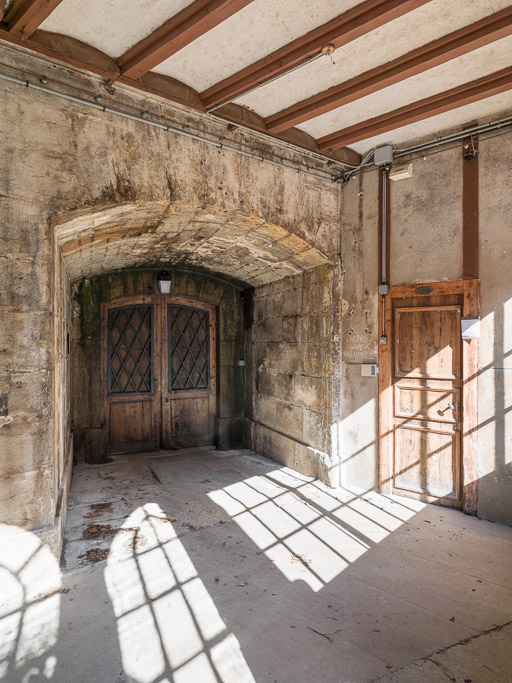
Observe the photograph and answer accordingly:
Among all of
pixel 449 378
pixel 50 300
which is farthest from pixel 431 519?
pixel 50 300

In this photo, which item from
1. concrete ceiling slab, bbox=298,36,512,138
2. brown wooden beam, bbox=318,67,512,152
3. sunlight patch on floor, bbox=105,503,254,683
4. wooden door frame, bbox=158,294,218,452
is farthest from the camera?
wooden door frame, bbox=158,294,218,452

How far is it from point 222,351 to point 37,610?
178 inches

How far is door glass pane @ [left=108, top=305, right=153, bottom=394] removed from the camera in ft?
20.1

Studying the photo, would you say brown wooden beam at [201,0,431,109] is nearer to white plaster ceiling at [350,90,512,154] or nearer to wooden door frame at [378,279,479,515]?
white plaster ceiling at [350,90,512,154]

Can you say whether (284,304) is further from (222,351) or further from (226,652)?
(226,652)

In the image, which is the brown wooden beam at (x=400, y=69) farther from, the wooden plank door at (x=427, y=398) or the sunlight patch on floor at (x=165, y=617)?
the sunlight patch on floor at (x=165, y=617)

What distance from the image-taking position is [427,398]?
424cm

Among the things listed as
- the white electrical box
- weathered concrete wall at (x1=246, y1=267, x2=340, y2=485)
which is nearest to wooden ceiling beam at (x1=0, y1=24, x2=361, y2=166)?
weathered concrete wall at (x1=246, y1=267, x2=340, y2=485)

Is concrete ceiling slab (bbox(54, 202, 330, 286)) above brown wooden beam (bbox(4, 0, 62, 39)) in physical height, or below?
below

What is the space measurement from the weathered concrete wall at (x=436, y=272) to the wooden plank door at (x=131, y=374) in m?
2.97

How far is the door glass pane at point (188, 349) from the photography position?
21.3ft

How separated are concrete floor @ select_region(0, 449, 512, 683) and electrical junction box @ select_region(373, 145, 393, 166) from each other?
139 inches

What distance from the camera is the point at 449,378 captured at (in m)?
4.09

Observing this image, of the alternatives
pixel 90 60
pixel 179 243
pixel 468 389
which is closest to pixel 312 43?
pixel 90 60
